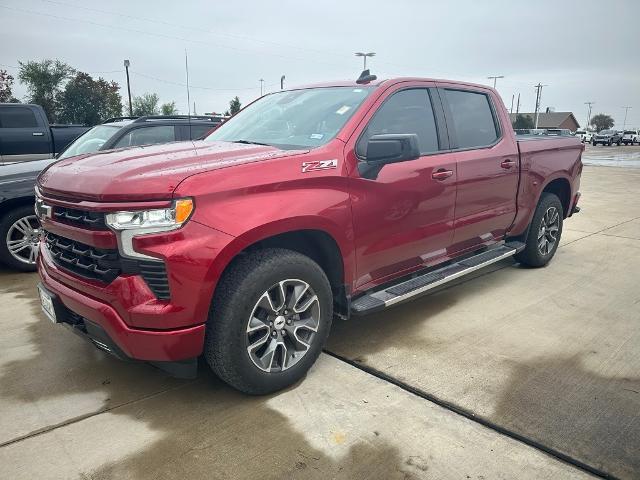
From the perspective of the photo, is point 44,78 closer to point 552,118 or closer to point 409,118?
point 409,118

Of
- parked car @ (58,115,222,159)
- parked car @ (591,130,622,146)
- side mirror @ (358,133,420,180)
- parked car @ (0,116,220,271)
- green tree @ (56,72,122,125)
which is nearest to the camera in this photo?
side mirror @ (358,133,420,180)

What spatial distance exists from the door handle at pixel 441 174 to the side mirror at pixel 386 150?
0.56 m

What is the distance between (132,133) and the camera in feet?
19.7

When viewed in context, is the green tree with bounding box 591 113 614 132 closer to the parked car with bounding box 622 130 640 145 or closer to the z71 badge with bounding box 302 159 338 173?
the parked car with bounding box 622 130 640 145

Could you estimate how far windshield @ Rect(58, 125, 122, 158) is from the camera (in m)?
5.89

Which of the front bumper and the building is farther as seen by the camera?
the building

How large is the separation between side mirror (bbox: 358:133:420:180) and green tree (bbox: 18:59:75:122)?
42812 mm

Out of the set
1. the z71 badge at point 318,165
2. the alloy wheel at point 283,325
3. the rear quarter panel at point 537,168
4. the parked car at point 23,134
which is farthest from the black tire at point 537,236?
the parked car at point 23,134

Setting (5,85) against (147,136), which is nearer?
(147,136)

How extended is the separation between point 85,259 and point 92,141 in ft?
12.9

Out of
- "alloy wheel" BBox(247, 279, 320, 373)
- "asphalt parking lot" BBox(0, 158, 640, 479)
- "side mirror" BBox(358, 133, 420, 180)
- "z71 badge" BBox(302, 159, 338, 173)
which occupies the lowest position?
"asphalt parking lot" BBox(0, 158, 640, 479)

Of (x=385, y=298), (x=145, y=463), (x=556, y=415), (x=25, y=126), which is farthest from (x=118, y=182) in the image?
(x=25, y=126)

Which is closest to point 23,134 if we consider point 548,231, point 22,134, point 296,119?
point 22,134

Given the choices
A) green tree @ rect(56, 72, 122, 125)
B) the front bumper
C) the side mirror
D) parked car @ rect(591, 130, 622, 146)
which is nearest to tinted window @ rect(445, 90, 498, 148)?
the side mirror
